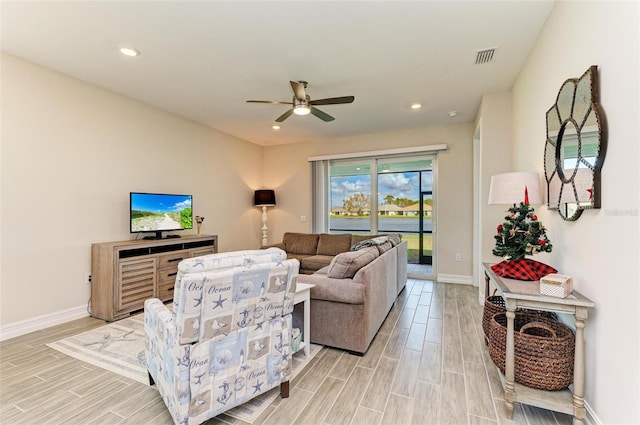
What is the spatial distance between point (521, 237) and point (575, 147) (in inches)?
25.9

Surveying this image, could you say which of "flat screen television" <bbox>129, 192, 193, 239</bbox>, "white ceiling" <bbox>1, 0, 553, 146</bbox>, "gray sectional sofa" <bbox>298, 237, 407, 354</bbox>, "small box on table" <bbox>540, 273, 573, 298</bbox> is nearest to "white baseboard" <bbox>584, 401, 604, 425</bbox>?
"small box on table" <bbox>540, 273, 573, 298</bbox>

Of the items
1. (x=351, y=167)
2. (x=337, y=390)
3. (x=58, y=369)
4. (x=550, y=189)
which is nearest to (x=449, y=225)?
(x=351, y=167)

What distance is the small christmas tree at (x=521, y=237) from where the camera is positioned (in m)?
2.01

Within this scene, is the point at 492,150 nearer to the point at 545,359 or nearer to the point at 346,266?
the point at 346,266

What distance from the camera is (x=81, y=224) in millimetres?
3359

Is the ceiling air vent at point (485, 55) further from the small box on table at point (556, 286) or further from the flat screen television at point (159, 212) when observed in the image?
the flat screen television at point (159, 212)

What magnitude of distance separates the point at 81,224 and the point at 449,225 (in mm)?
5343

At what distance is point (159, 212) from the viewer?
4.01m

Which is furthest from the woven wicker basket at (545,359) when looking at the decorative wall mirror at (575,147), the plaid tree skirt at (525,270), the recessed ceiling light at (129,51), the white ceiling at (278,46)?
the recessed ceiling light at (129,51)

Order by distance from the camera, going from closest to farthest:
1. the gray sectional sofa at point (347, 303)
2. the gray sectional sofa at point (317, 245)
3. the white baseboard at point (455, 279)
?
the gray sectional sofa at point (347, 303), the white baseboard at point (455, 279), the gray sectional sofa at point (317, 245)

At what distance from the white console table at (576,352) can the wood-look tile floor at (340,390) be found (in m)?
0.15

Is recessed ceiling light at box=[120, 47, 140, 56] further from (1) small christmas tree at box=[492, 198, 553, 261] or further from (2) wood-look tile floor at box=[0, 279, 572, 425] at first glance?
(1) small christmas tree at box=[492, 198, 553, 261]

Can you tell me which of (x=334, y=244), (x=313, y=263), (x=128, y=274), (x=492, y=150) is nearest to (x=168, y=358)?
(x=128, y=274)

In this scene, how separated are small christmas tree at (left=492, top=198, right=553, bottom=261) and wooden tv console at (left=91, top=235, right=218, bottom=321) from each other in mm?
3756
